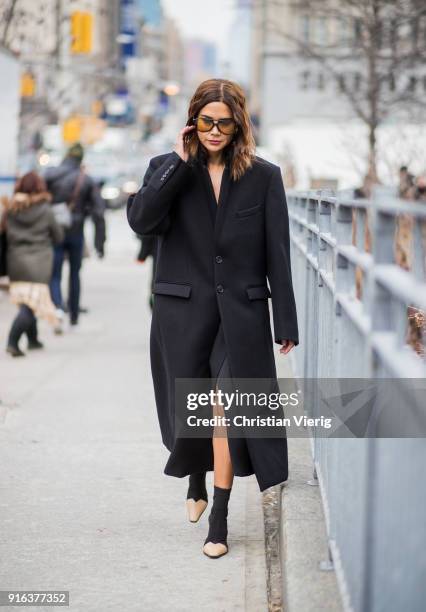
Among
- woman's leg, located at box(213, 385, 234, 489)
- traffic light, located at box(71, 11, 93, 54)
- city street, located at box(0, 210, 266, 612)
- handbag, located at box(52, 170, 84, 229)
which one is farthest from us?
traffic light, located at box(71, 11, 93, 54)

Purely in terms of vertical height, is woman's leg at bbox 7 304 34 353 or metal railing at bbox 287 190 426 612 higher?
metal railing at bbox 287 190 426 612

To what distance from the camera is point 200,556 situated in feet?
17.3

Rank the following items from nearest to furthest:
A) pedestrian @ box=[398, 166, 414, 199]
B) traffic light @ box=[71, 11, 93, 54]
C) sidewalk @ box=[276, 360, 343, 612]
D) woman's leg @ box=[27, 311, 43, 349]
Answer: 1. sidewalk @ box=[276, 360, 343, 612]
2. woman's leg @ box=[27, 311, 43, 349]
3. pedestrian @ box=[398, 166, 414, 199]
4. traffic light @ box=[71, 11, 93, 54]

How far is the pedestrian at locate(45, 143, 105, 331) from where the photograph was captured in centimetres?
1330

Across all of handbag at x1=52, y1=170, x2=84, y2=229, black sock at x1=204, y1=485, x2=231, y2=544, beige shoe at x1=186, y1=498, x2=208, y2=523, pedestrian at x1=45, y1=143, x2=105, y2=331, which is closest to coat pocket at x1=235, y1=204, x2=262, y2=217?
black sock at x1=204, y1=485, x2=231, y2=544

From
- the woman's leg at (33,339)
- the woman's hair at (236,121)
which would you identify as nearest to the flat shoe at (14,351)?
the woman's leg at (33,339)

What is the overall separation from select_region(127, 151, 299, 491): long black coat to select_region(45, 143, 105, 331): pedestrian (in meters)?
8.17

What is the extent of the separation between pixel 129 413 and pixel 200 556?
3357mm

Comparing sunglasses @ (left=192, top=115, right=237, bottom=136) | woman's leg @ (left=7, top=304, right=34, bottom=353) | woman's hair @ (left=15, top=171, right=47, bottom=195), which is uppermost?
sunglasses @ (left=192, top=115, right=237, bottom=136)

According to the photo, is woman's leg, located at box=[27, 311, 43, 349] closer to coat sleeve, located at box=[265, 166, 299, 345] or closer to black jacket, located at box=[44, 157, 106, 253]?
black jacket, located at box=[44, 157, 106, 253]

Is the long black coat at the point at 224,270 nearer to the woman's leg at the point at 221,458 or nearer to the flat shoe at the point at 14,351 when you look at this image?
the woman's leg at the point at 221,458

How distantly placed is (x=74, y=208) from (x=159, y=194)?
27.8ft

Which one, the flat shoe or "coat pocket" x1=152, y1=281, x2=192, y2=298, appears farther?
the flat shoe

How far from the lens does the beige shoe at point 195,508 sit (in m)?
5.57
